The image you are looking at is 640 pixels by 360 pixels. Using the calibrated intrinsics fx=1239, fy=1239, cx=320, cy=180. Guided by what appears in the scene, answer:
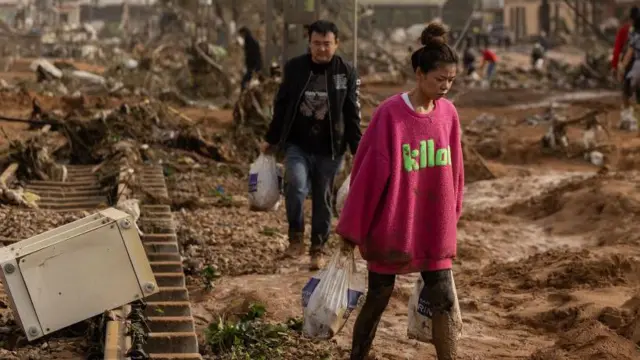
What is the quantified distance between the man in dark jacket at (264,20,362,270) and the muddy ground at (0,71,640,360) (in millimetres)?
704

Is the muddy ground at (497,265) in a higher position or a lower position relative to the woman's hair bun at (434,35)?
lower

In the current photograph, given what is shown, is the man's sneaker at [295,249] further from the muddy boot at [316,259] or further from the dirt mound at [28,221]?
the dirt mound at [28,221]

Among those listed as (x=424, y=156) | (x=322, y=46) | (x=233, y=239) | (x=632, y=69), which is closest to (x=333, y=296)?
(x=424, y=156)

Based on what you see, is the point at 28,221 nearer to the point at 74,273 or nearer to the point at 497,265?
the point at 74,273

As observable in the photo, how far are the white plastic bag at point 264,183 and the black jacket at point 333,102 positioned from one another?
0.56ft

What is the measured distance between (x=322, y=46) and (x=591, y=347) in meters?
2.62

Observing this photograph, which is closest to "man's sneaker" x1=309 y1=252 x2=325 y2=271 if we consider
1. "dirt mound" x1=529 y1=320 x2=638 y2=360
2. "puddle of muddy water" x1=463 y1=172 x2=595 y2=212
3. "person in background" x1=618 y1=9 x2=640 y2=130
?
"dirt mound" x1=529 y1=320 x2=638 y2=360

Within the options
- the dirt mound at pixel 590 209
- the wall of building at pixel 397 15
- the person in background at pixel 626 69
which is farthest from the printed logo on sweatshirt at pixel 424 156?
the wall of building at pixel 397 15

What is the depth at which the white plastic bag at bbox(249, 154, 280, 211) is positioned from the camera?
8.29 meters

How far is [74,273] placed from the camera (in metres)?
5.73

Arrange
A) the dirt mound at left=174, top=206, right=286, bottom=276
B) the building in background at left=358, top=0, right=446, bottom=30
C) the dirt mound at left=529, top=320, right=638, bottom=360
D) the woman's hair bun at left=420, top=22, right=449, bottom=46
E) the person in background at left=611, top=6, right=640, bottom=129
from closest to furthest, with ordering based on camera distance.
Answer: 1. the woman's hair bun at left=420, top=22, right=449, bottom=46
2. the dirt mound at left=529, top=320, right=638, bottom=360
3. the dirt mound at left=174, top=206, right=286, bottom=276
4. the person in background at left=611, top=6, right=640, bottom=129
5. the building in background at left=358, top=0, right=446, bottom=30

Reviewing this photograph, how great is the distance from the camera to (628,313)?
7.11m

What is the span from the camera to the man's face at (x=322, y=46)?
779 cm

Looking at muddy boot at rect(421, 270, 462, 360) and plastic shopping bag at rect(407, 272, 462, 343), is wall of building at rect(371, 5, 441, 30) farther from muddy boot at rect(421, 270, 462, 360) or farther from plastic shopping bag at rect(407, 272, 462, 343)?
Answer: muddy boot at rect(421, 270, 462, 360)
